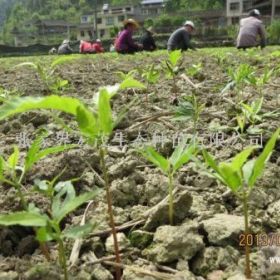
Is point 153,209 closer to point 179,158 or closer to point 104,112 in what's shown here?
point 179,158

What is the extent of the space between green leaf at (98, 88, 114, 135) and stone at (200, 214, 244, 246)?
0.30 meters

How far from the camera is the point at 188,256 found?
0.87m

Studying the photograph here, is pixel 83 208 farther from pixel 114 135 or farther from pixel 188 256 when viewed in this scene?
pixel 114 135

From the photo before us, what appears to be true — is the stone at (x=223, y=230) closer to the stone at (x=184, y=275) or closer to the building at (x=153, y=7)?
the stone at (x=184, y=275)

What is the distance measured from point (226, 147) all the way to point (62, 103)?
2.74 ft

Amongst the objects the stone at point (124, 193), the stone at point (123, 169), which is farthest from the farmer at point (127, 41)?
the stone at point (124, 193)

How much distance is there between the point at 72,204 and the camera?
28.4 inches

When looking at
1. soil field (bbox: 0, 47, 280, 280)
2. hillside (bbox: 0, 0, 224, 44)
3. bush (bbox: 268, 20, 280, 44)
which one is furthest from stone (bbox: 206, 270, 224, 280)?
hillside (bbox: 0, 0, 224, 44)

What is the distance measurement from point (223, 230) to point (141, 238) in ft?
0.52

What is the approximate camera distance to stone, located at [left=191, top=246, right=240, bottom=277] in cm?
86

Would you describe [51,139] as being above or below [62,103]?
below

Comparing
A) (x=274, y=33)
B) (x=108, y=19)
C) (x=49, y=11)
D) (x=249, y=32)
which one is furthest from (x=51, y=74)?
(x=49, y=11)

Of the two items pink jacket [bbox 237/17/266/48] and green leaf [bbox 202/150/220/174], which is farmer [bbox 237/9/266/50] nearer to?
pink jacket [bbox 237/17/266/48]

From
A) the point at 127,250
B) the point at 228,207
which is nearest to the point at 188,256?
the point at 127,250
